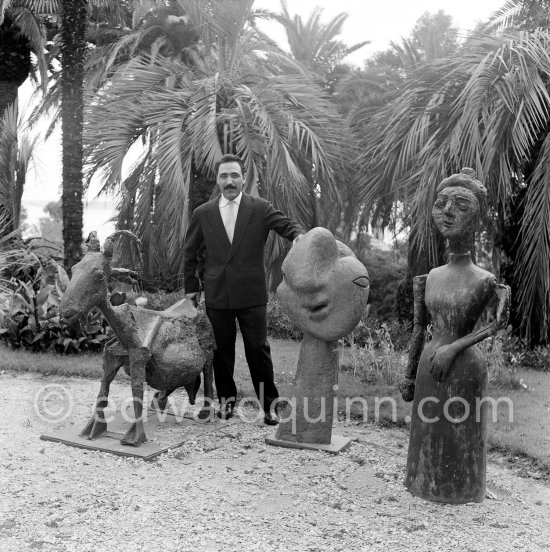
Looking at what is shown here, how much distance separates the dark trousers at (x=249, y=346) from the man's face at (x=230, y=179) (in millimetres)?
808

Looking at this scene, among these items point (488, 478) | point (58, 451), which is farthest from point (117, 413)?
point (488, 478)

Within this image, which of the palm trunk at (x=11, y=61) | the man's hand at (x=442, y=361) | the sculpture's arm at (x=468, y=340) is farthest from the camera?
the palm trunk at (x=11, y=61)

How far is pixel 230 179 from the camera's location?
4777 mm

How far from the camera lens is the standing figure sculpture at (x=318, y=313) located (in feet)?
13.8

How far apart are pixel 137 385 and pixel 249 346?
0.89 metres

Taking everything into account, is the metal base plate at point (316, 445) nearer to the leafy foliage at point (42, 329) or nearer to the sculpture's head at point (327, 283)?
the sculpture's head at point (327, 283)

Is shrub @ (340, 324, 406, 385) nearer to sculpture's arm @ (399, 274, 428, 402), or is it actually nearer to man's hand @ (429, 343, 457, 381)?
sculpture's arm @ (399, 274, 428, 402)

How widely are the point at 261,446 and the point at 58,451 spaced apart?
126 centimetres

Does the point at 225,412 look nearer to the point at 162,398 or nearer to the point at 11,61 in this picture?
the point at 162,398

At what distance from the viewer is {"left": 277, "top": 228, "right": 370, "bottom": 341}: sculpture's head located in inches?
165

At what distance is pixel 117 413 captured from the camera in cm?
515

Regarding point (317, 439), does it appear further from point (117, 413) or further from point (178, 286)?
point (178, 286)

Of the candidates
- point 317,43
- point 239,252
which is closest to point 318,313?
point 239,252

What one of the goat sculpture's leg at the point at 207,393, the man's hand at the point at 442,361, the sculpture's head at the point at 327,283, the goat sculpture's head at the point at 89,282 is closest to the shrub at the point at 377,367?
the goat sculpture's leg at the point at 207,393
